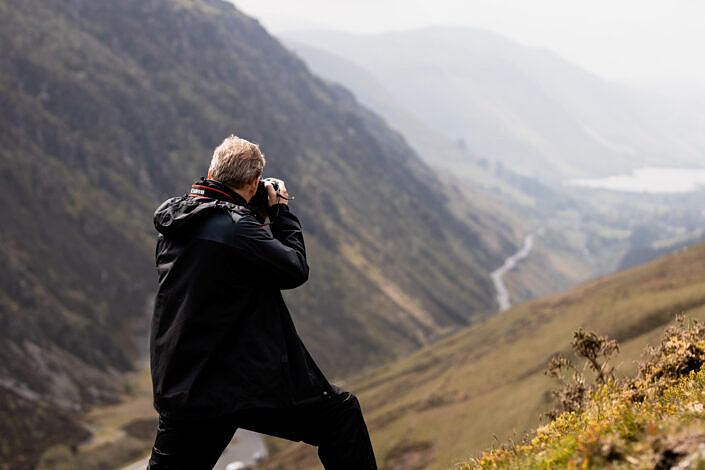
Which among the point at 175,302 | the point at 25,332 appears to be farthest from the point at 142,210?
the point at 175,302

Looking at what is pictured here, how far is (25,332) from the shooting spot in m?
100

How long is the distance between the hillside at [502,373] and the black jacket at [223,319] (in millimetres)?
25900

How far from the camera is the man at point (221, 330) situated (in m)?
5.43

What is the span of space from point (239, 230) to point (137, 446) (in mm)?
92212

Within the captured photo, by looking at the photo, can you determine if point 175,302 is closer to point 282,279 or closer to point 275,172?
point 282,279

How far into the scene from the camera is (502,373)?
66.4m

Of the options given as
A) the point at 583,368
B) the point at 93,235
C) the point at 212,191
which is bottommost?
the point at 583,368

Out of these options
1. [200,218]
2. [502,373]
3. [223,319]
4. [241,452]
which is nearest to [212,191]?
[200,218]

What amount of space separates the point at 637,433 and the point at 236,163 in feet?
14.1

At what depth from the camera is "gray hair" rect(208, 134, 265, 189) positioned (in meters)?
5.80

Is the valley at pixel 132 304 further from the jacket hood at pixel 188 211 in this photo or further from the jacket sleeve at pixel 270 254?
the jacket hood at pixel 188 211

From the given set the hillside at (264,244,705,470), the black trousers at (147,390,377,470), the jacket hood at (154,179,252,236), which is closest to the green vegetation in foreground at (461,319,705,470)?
the black trousers at (147,390,377,470)

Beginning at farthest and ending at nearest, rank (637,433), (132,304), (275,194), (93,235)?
(93,235) → (132,304) → (275,194) → (637,433)

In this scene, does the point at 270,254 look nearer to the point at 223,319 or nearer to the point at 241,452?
the point at 223,319
